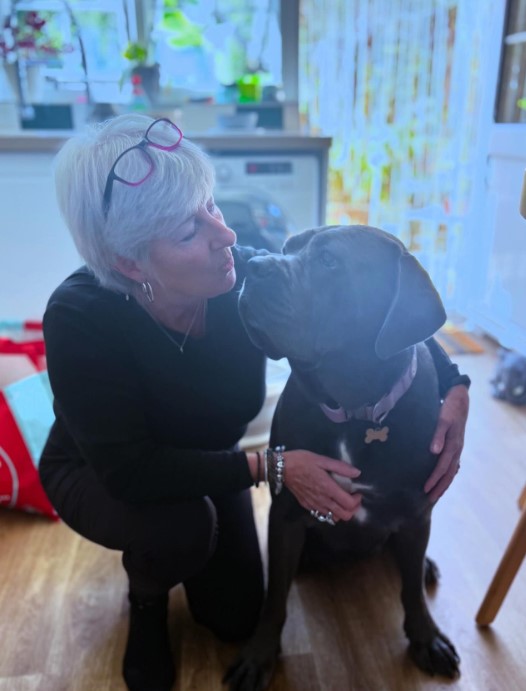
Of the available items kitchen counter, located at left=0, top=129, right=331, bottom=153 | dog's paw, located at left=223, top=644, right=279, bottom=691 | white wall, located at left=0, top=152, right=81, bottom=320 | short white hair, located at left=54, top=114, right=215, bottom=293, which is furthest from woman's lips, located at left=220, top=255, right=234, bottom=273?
white wall, located at left=0, top=152, right=81, bottom=320

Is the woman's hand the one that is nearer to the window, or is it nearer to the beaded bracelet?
the beaded bracelet

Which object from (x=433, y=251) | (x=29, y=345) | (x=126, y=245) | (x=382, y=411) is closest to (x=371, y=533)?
(x=382, y=411)

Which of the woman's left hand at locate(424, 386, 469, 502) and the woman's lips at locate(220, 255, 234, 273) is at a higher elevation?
the woman's lips at locate(220, 255, 234, 273)

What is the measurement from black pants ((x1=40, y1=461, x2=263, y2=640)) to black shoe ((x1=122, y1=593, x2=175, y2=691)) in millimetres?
45

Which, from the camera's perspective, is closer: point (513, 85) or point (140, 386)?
point (140, 386)

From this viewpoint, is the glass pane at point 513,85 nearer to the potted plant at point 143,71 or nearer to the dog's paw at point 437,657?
the potted plant at point 143,71

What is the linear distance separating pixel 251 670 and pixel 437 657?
357 millimetres

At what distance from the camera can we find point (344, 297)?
922mm

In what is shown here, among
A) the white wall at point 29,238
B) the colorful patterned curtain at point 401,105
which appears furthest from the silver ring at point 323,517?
the colorful patterned curtain at point 401,105

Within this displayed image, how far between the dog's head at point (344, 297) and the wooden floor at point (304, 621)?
0.66 meters

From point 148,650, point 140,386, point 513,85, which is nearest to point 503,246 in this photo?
point 513,85

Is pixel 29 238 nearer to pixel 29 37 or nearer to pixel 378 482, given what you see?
pixel 29 37

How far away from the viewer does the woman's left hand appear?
3.34 feet

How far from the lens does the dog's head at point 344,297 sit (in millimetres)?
896
